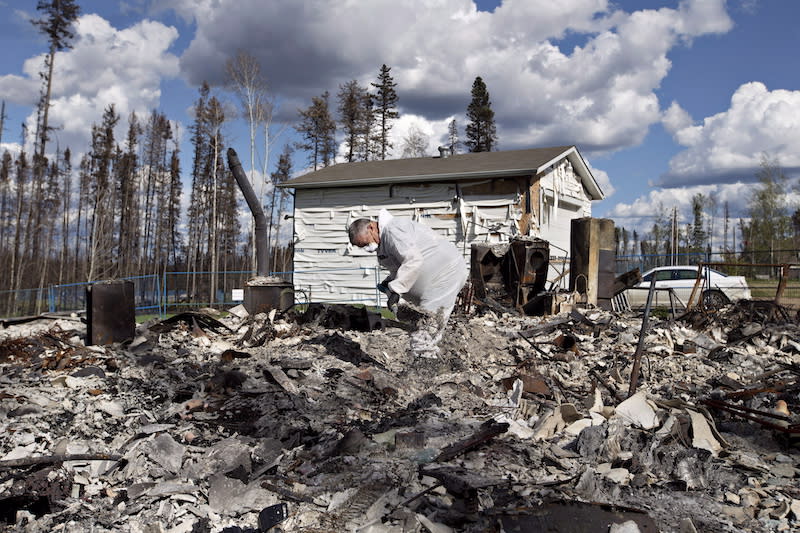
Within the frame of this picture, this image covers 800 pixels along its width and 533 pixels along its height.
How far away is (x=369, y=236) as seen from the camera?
595cm

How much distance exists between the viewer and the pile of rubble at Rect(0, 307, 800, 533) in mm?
3096

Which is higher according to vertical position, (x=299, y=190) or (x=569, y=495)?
(x=299, y=190)

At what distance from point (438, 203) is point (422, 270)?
476 inches

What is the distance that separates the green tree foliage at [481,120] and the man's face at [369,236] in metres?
31.5

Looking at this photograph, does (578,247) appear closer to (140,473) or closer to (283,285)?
(283,285)

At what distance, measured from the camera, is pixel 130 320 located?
784cm

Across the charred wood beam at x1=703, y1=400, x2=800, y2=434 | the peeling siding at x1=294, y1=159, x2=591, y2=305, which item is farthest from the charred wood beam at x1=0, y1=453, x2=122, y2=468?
the peeling siding at x1=294, y1=159, x2=591, y2=305

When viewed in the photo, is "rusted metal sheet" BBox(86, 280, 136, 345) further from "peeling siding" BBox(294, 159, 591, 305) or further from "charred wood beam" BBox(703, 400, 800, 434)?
"peeling siding" BBox(294, 159, 591, 305)

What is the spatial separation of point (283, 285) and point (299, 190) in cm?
1020

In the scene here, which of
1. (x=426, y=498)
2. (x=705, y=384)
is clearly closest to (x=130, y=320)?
(x=426, y=498)

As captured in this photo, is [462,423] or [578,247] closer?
[462,423]

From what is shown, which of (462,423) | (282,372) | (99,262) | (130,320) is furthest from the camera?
(99,262)

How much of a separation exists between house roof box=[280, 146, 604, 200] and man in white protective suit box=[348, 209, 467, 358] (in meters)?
10.5

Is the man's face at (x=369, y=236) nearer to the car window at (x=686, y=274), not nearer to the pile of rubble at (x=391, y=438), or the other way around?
the pile of rubble at (x=391, y=438)
